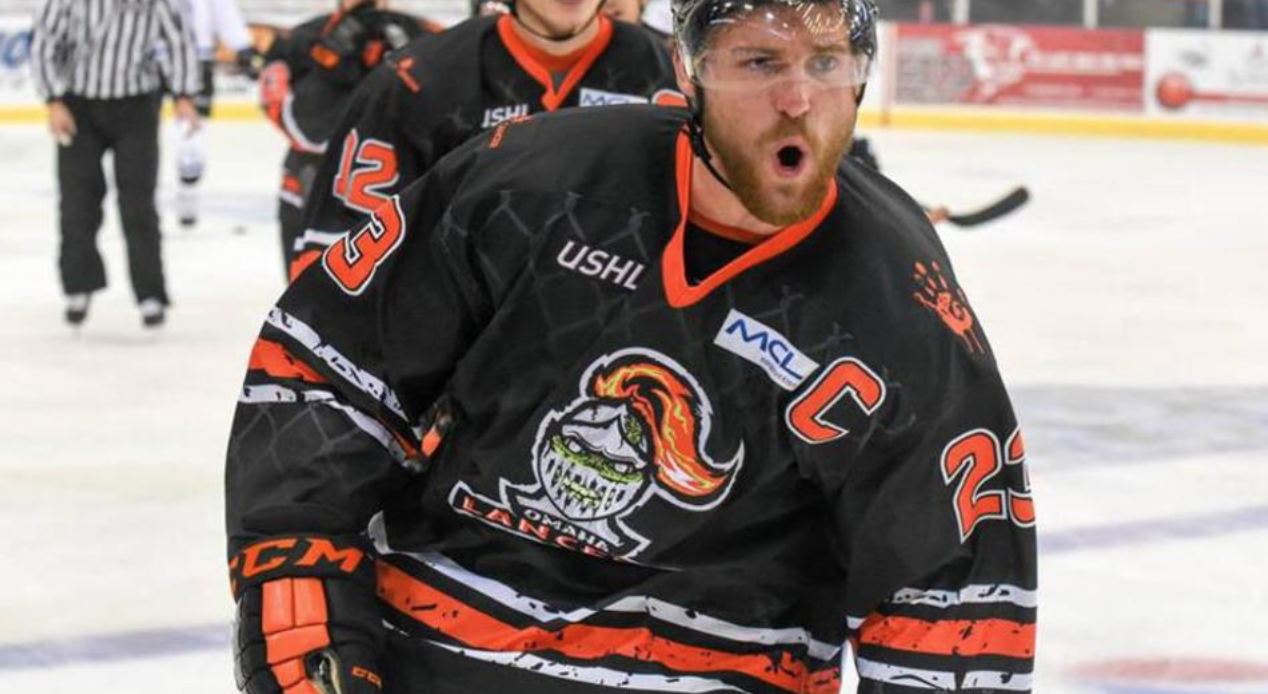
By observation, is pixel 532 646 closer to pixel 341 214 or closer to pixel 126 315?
pixel 341 214

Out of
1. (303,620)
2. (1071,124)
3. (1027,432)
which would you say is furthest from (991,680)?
(1071,124)

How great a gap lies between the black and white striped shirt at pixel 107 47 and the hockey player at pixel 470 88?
320 cm

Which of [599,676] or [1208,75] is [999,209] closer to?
[599,676]

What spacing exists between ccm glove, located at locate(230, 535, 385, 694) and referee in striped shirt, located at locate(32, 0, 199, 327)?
4462 millimetres

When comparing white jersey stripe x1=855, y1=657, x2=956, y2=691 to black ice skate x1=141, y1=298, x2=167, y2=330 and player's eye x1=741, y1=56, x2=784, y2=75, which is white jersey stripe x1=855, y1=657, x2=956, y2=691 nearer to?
player's eye x1=741, y1=56, x2=784, y2=75

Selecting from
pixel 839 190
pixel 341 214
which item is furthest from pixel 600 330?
pixel 341 214

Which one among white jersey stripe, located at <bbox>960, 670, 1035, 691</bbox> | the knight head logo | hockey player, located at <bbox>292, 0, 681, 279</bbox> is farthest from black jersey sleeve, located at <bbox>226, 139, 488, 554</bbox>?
hockey player, located at <bbox>292, 0, 681, 279</bbox>

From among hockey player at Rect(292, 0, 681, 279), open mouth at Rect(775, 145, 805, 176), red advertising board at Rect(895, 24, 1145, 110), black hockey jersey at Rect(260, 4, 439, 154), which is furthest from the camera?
red advertising board at Rect(895, 24, 1145, 110)

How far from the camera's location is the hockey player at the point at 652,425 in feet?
4.93

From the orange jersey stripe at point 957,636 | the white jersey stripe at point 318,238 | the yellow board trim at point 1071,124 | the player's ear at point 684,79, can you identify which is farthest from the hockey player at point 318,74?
the yellow board trim at point 1071,124

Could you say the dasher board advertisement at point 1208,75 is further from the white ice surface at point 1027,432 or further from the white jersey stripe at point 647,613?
the white jersey stripe at point 647,613

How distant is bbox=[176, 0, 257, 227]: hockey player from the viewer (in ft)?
24.8

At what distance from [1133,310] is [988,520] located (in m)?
5.09

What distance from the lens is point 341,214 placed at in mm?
2863
